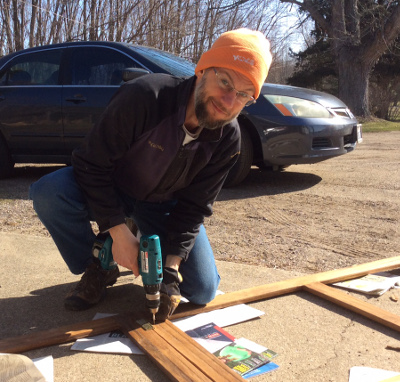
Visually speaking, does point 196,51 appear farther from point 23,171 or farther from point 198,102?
point 198,102

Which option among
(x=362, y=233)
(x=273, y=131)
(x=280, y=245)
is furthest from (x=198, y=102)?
(x=273, y=131)

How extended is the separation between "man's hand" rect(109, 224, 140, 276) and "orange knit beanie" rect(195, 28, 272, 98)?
82 centimetres

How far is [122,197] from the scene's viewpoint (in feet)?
8.46

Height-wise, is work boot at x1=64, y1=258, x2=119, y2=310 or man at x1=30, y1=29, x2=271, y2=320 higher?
man at x1=30, y1=29, x2=271, y2=320

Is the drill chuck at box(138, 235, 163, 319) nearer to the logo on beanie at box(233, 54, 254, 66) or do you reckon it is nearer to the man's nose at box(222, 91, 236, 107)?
the man's nose at box(222, 91, 236, 107)

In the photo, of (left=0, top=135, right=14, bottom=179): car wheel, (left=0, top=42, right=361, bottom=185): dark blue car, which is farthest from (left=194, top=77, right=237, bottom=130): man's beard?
(left=0, top=135, right=14, bottom=179): car wheel

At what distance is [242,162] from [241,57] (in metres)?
3.09

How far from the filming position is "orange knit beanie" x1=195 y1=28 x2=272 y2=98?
2.03 metres

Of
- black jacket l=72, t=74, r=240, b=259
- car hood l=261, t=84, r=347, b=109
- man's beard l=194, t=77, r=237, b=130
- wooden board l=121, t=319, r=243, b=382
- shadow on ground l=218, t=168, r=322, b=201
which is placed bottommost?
wooden board l=121, t=319, r=243, b=382

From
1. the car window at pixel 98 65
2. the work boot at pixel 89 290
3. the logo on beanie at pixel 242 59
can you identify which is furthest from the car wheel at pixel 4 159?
the logo on beanie at pixel 242 59

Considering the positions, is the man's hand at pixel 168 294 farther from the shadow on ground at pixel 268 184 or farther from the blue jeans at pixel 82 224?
the shadow on ground at pixel 268 184

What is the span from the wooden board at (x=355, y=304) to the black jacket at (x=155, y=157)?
798mm

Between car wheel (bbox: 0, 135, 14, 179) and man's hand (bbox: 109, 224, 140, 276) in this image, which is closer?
man's hand (bbox: 109, 224, 140, 276)

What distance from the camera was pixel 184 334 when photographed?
2127 millimetres
